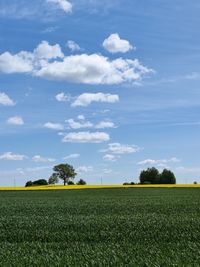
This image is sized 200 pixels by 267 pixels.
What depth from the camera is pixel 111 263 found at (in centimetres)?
1128

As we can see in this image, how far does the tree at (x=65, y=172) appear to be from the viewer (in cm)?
14862

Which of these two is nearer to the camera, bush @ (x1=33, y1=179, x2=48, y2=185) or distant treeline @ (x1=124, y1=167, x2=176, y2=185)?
bush @ (x1=33, y1=179, x2=48, y2=185)

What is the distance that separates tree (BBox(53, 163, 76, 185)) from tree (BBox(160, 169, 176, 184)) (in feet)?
104

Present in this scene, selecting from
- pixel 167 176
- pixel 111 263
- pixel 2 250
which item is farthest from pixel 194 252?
pixel 167 176

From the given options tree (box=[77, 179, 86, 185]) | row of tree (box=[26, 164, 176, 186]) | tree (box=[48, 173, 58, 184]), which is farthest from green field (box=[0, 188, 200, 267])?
tree (box=[48, 173, 58, 184])

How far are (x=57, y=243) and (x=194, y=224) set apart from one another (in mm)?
5824

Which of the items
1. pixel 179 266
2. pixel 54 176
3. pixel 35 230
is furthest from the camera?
pixel 54 176

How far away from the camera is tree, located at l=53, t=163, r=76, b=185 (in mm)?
148625

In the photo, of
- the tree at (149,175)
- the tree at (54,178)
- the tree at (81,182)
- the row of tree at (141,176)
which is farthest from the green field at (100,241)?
the tree at (54,178)

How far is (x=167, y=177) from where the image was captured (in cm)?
12581

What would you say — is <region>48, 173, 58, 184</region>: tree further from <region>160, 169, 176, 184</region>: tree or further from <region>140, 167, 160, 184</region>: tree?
<region>160, 169, 176, 184</region>: tree

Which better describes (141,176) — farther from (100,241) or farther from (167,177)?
(100,241)

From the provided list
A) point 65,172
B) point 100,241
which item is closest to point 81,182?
point 65,172

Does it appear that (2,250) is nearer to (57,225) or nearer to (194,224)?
(57,225)
